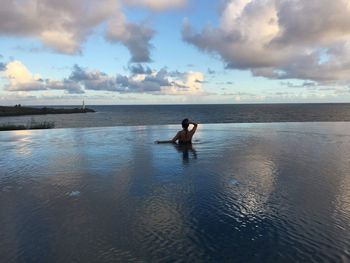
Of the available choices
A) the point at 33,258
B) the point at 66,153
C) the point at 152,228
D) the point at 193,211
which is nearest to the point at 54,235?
the point at 33,258

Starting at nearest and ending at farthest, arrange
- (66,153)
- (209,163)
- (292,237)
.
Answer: (292,237) → (209,163) → (66,153)

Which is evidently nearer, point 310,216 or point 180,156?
point 310,216

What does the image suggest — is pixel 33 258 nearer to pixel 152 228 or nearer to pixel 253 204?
pixel 152 228

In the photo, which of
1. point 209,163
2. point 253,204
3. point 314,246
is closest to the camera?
point 314,246

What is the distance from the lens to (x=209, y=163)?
12.2 m

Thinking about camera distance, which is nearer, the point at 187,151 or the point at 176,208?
the point at 176,208

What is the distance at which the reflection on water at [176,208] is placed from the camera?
5414 millimetres

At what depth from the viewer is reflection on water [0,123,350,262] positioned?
17.8 ft

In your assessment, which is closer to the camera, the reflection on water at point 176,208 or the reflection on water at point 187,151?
the reflection on water at point 176,208

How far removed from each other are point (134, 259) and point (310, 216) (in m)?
3.36

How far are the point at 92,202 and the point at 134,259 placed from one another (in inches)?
116

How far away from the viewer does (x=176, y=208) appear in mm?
7297

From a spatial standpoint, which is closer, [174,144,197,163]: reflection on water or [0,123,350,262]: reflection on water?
[0,123,350,262]: reflection on water

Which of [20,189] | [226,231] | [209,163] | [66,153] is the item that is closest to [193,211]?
[226,231]
